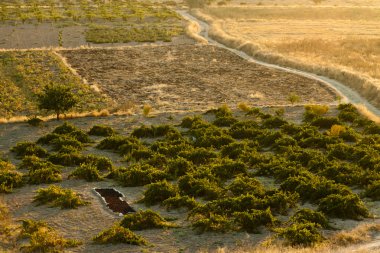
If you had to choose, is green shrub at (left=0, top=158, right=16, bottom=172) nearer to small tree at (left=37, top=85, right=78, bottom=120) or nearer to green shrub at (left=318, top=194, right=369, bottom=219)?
small tree at (left=37, top=85, right=78, bottom=120)

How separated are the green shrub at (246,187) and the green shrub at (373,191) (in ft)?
12.1

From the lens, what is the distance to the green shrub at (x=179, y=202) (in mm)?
21934

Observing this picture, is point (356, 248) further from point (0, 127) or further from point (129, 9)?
point (129, 9)

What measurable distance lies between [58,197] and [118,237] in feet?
14.5

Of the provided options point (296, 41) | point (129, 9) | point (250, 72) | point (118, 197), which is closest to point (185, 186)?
point (118, 197)

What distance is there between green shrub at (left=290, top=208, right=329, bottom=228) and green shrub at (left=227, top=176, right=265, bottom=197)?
2.33 m

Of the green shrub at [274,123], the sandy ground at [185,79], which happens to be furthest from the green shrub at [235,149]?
the sandy ground at [185,79]

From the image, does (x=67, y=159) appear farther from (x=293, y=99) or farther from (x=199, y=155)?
(x=293, y=99)

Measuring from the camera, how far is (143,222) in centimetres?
2027

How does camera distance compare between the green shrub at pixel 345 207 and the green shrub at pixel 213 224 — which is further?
the green shrub at pixel 345 207

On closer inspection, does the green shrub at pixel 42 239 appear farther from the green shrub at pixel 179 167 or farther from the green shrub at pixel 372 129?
the green shrub at pixel 372 129

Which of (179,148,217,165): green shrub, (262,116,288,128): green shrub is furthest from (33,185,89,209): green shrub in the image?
(262,116,288,128): green shrub

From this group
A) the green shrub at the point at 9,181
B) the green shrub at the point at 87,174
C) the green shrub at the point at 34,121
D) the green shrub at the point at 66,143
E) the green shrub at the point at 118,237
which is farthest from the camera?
the green shrub at the point at 34,121

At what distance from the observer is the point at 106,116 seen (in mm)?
35094
